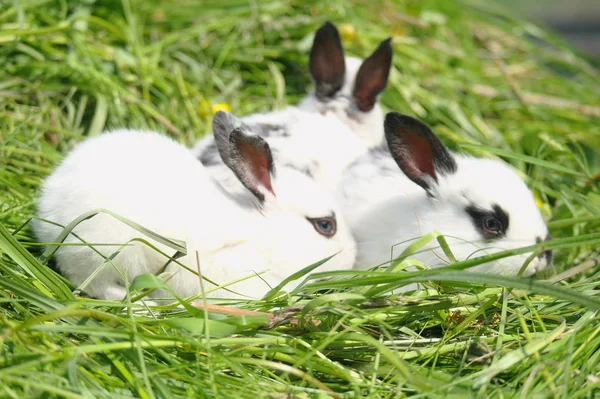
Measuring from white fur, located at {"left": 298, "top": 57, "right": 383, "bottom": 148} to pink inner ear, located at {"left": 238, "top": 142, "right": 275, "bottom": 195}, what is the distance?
1.18m

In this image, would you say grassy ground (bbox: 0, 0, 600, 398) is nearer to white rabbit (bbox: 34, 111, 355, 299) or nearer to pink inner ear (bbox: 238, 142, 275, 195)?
white rabbit (bbox: 34, 111, 355, 299)

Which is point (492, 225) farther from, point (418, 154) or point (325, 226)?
point (325, 226)

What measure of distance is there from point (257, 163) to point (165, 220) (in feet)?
1.78

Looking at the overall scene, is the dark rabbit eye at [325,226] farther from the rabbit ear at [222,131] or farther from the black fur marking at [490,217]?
the black fur marking at [490,217]

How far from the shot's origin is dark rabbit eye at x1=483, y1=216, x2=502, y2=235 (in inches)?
115

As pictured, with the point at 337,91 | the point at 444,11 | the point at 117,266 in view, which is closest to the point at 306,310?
the point at 117,266

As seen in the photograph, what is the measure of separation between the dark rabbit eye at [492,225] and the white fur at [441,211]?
42 millimetres

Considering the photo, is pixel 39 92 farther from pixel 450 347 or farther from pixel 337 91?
pixel 450 347

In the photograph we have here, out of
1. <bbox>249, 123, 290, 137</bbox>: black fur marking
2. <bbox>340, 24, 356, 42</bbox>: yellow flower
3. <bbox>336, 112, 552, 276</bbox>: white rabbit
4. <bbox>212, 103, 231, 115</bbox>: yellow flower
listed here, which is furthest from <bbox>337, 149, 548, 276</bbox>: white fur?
<bbox>340, 24, 356, 42</bbox>: yellow flower

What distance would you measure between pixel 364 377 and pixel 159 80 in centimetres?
248

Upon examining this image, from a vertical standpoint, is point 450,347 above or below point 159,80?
below

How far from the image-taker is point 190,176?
2.78 metres

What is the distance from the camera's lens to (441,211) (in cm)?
305

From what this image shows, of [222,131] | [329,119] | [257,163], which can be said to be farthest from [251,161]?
[329,119]
